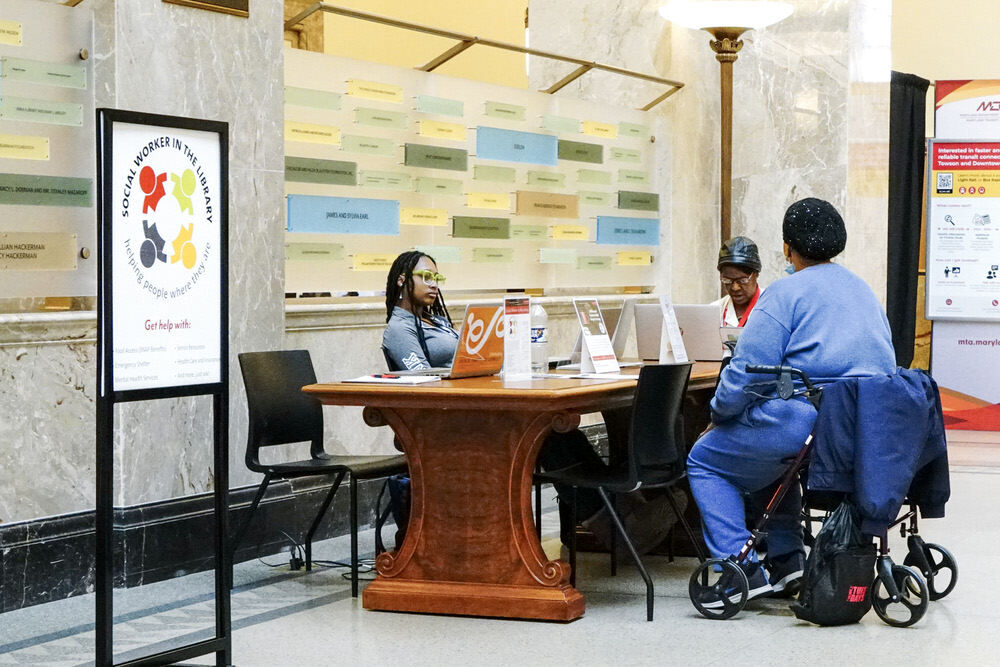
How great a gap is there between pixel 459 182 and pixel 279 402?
223cm

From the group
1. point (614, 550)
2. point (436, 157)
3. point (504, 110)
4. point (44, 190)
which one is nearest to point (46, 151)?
point (44, 190)

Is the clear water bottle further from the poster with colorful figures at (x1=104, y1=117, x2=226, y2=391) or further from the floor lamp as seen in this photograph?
the floor lamp

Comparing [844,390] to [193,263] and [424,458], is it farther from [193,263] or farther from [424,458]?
[193,263]

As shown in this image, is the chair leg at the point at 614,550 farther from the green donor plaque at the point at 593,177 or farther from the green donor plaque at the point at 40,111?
the green donor plaque at the point at 593,177

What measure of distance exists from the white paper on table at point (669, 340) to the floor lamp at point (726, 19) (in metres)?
2.96

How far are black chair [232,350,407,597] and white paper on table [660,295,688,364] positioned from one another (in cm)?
122

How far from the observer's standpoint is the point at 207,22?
5477mm

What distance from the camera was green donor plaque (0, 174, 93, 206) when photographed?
16.1 feet

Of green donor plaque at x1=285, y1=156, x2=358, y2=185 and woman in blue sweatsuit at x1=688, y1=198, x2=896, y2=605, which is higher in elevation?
green donor plaque at x1=285, y1=156, x2=358, y2=185

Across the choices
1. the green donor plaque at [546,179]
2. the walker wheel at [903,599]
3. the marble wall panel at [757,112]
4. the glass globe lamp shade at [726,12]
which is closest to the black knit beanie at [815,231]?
the walker wheel at [903,599]

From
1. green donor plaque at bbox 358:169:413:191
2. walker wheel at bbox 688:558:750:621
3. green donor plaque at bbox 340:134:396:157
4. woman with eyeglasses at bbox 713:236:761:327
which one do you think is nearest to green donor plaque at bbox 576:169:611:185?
green donor plaque at bbox 358:169:413:191

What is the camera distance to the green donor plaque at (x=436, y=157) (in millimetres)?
6832

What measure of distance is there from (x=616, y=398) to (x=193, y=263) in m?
1.76

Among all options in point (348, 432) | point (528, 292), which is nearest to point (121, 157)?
point (348, 432)
